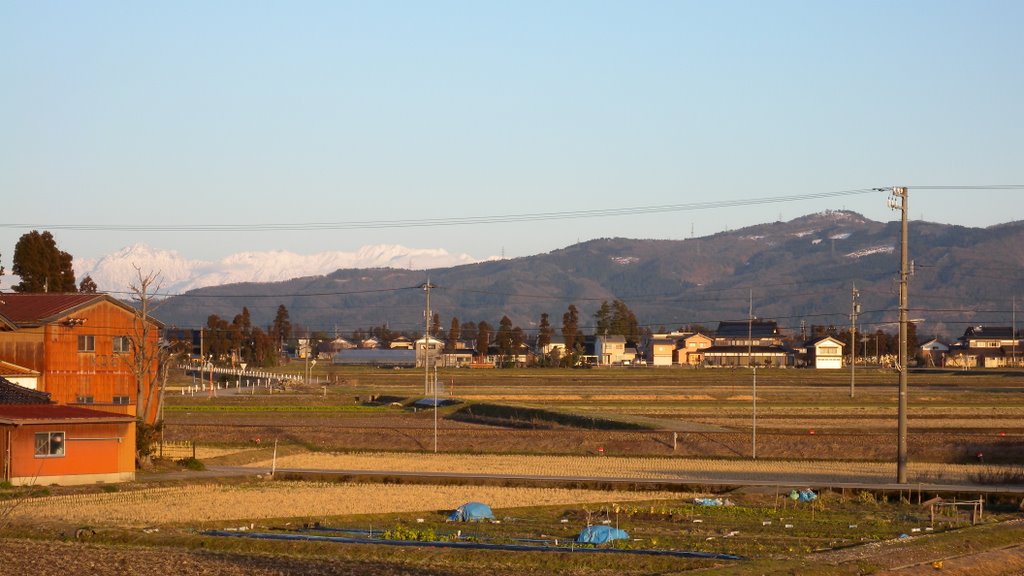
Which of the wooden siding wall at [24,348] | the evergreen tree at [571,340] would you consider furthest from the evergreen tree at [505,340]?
the wooden siding wall at [24,348]

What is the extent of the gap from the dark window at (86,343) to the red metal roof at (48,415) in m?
11.3

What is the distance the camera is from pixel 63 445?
109ft

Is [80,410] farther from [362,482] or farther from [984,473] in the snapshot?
[984,473]

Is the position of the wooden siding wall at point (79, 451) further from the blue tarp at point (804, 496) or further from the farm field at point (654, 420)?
the blue tarp at point (804, 496)

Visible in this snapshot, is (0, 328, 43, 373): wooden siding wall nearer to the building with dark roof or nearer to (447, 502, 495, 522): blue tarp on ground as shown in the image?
(447, 502, 495, 522): blue tarp on ground

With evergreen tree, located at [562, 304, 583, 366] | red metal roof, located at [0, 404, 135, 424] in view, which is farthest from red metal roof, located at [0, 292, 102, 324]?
evergreen tree, located at [562, 304, 583, 366]

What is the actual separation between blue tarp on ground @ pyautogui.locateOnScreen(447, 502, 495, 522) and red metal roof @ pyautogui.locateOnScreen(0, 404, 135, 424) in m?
12.3

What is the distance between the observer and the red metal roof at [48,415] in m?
32.4

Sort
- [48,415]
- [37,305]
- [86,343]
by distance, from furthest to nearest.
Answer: [37,305], [86,343], [48,415]

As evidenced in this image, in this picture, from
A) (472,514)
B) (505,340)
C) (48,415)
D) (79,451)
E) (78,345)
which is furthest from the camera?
(505,340)

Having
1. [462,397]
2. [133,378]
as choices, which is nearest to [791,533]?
[133,378]

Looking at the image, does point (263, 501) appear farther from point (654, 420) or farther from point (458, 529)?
point (654, 420)

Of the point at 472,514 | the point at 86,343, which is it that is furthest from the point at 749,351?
the point at 472,514

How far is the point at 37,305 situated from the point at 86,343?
2568 millimetres
